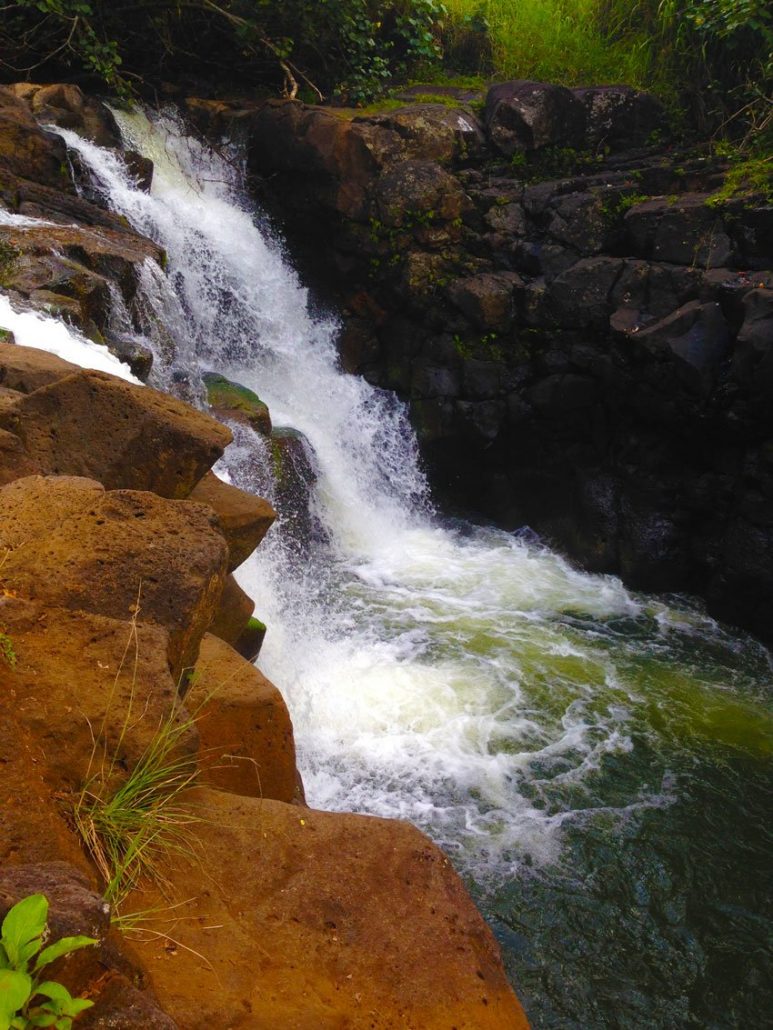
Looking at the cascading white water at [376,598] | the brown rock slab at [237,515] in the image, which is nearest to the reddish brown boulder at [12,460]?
the brown rock slab at [237,515]

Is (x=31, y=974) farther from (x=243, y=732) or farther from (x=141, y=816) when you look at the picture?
(x=243, y=732)

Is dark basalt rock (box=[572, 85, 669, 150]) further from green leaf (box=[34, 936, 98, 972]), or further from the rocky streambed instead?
green leaf (box=[34, 936, 98, 972])

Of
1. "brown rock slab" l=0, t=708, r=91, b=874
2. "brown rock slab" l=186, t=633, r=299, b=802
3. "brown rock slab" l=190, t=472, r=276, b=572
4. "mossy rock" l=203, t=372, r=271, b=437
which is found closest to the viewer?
"brown rock slab" l=0, t=708, r=91, b=874

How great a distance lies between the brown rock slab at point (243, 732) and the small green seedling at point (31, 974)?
65.1 inches

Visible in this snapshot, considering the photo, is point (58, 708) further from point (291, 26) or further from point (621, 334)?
point (291, 26)

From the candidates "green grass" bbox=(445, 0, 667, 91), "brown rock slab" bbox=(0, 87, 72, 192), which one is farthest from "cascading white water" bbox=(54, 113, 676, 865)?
"green grass" bbox=(445, 0, 667, 91)

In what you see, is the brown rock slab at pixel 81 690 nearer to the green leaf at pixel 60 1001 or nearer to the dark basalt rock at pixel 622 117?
the green leaf at pixel 60 1001

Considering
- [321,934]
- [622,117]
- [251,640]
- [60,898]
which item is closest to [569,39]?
[622,117]

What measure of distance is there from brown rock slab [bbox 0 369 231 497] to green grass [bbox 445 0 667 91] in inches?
332

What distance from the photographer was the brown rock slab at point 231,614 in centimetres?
461

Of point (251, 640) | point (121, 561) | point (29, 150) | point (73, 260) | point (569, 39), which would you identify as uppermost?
point (569, 39)

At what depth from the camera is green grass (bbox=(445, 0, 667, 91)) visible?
10.1 meters

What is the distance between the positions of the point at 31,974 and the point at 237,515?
3.45 meters

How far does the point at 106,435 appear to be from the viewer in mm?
3934
